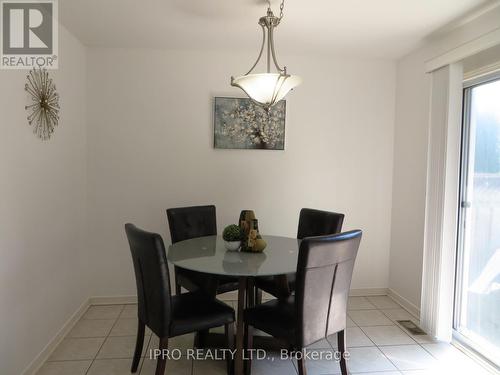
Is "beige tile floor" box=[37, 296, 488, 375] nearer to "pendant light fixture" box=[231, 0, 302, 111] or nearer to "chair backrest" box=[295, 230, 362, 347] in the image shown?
"chair backrest" box=[295, 230, 362, 347]

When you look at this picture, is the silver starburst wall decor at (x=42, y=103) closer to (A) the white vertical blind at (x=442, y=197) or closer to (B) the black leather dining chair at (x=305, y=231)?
(B) the black leather dining chair at (x=305, y=231)

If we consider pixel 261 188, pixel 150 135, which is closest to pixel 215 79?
pixel 150 135

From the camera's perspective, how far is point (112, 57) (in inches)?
120

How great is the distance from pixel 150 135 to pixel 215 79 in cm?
80

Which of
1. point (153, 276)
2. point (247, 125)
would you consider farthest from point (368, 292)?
point (153, 276)

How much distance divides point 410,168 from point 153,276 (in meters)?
2.46

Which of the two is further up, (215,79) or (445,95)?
(215,79)

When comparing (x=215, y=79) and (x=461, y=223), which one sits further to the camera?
(x=215, y=79)

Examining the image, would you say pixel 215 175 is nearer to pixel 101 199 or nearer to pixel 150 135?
pixel 150 135

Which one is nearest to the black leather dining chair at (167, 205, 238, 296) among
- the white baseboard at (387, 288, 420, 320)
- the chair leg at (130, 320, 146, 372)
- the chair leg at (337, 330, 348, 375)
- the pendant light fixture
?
the chair leg at (130, 320, 146, 372)

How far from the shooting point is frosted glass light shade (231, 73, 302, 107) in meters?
1.91

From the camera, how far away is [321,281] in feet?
5.81

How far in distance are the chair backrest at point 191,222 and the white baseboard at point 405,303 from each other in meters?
1.88

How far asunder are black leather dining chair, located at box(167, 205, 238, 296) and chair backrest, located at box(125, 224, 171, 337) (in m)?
0.40
